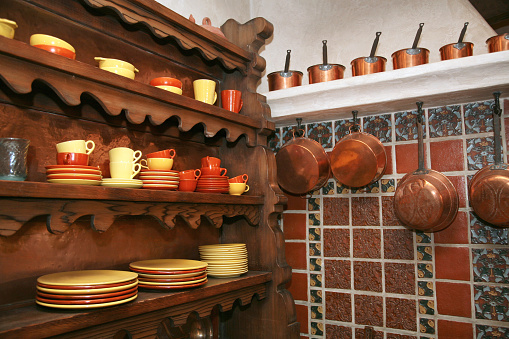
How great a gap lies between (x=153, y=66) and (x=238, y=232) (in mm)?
807

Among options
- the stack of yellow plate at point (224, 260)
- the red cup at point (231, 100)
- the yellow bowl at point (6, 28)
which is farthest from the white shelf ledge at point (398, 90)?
the yellow bowl at point (6, 28)

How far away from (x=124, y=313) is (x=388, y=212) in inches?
49.4

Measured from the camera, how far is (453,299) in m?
1.70

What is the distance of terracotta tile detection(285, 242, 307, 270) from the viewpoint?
2061 millimetres

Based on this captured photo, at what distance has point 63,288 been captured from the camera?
1.01 m

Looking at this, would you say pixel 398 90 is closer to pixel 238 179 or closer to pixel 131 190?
pixel 238 179

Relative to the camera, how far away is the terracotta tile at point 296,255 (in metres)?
2.06

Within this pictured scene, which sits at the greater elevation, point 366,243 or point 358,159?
point 358,159

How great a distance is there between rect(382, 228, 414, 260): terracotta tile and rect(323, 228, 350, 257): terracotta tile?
18 centimetres

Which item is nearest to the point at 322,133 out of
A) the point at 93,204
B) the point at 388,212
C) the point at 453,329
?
the point at 388,212

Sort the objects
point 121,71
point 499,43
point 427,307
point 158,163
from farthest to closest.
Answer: point 427,307
point 499,43
point 158,163
point 121,71

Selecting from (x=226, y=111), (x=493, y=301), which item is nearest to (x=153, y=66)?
(x=226, y=111)

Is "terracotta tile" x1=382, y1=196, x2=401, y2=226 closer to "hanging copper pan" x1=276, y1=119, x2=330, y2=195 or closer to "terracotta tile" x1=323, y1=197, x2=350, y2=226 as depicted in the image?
"terracotta tile" x1=323, y1=197, x2=350, y2=226

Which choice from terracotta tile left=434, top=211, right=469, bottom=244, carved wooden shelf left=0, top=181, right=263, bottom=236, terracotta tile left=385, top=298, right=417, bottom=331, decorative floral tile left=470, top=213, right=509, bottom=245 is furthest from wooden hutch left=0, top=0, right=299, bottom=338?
decorative floral tile left=470, top=213, right=509, bottom=245
